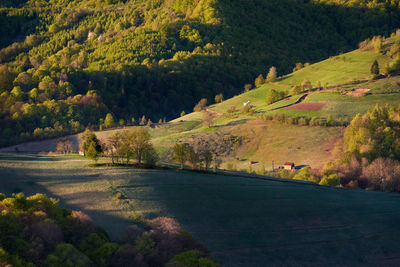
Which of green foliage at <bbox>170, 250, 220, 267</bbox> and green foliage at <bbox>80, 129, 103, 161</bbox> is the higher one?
green foliage at <bbox>80, 129, 103, 161</bbox>

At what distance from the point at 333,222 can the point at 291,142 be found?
70.6 m

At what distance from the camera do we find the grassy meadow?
A: 122 feet

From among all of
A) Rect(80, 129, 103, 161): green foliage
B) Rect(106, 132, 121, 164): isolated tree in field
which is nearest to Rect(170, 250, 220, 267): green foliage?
Rect(80, 129, 103, 161): green foliage

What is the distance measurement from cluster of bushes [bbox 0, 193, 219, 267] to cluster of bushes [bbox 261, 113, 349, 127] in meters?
97.8

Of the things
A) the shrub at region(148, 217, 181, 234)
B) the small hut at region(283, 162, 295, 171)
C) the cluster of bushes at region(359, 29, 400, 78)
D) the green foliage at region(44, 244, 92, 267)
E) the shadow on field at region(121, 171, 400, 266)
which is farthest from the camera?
the cluster of bushes at region(359, 29, 400, 78)

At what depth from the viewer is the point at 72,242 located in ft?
95.7

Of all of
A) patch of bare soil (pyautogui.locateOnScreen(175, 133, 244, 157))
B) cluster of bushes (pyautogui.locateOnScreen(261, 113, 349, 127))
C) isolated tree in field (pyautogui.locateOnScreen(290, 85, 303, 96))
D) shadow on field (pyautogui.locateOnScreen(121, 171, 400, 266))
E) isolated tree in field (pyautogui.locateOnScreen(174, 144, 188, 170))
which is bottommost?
shadow on field (pyautogui.locateOnScreen(121, 171, 400, 266))

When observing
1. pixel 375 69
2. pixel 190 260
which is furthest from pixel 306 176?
pixel 375 69

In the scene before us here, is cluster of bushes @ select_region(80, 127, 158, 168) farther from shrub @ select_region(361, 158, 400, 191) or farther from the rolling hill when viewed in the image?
shrub @ select_region(361, 158, 400, 191)

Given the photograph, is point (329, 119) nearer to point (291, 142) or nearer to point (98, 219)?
point (291, 142)

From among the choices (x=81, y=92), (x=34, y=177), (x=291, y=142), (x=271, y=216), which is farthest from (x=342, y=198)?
(x=81, y=92)

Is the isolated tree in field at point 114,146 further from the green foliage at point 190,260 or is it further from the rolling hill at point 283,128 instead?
the rolling hill at point 283,128

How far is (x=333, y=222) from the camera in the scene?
45406 millimetres

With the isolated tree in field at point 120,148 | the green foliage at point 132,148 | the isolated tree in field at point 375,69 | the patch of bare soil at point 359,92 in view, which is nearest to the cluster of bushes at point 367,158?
the patch of bare soil at point 359,92
